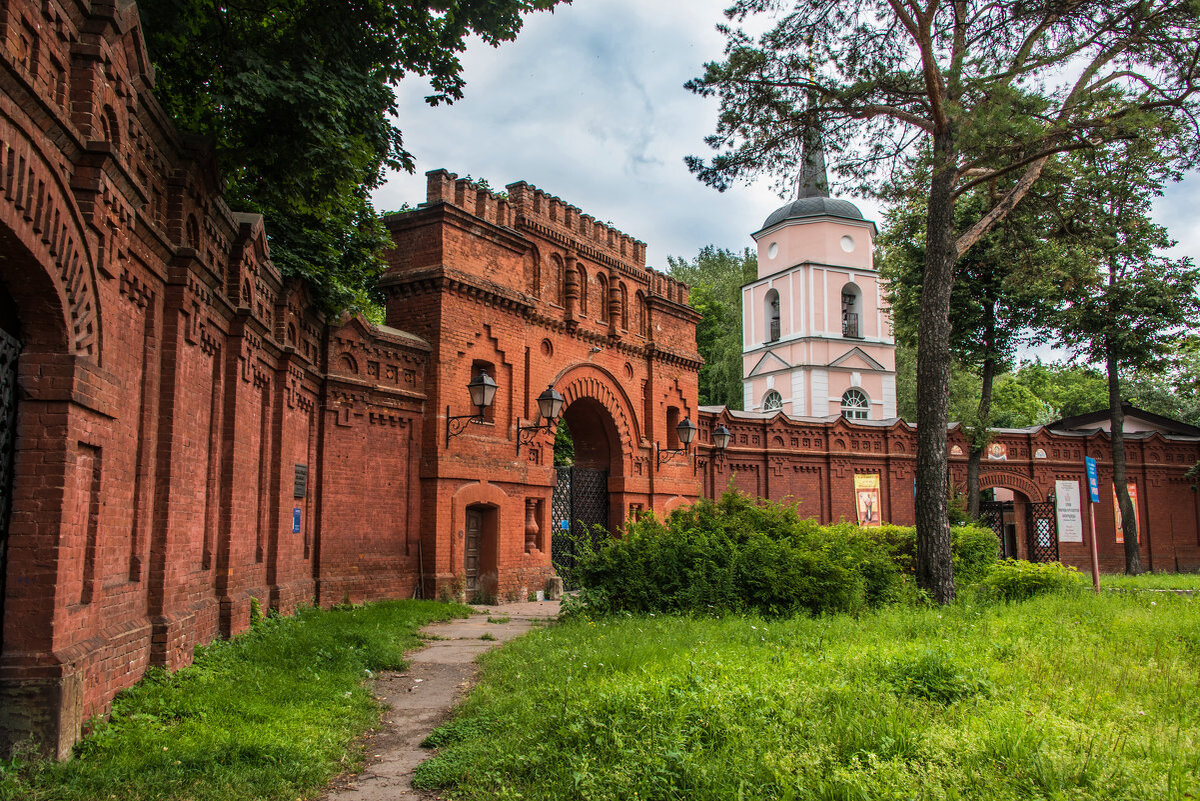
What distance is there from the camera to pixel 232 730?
5961 millimetres

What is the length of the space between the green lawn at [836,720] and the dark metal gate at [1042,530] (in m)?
21.6

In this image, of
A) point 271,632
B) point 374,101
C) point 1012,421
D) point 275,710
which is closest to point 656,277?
point 374,101

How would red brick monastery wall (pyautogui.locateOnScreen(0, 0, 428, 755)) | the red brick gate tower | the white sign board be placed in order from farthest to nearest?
the white sign board → the red brick gate tower → red brick monastery wall (pyautogui.locateOnScreen(0, 0, 428, 755))

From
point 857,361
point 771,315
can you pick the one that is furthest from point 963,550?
point 771,315

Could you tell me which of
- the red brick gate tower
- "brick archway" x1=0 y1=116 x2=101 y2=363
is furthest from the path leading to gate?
"brick archway" x1=0 y1=116 x2=101 y2=363

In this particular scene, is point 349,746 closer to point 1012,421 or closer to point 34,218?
point 34,218

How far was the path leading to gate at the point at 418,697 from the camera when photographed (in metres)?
5.52

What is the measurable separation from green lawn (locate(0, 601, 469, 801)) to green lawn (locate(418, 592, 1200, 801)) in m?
0.85

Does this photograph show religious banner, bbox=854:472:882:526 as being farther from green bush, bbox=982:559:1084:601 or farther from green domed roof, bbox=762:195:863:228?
green domed roof, bbox=762:195:863:228

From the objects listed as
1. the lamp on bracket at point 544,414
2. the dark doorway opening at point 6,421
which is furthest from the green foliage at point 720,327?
the dark doorway opening at point 6,421

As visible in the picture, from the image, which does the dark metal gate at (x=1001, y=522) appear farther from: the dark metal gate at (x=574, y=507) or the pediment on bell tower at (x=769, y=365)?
the dark metal gate at (x=574, y=507)

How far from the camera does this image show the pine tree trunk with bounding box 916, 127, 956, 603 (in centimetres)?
1260

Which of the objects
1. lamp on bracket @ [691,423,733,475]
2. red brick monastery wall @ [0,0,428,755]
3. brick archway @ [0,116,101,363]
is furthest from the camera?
lamp on bracket @ [691,423,733,475]

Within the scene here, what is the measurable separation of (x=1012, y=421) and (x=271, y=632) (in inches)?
1852
